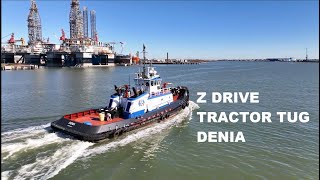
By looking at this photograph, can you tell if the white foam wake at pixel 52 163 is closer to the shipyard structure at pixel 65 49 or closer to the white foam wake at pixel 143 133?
the white foam wake at pixel 143 133

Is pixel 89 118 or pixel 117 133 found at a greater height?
pixel 89 118

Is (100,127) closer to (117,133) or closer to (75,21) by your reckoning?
(117,133)

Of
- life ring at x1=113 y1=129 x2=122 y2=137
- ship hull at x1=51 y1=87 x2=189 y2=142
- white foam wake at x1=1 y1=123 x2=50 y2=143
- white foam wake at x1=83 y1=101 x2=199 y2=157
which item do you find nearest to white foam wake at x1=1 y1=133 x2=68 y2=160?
ship hull at x1=51 y1=87 x2=189 y2=142

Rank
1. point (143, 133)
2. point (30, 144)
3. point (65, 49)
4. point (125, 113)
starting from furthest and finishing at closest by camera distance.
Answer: point (65, 49) → point (125, 113) → point (143, 133) → point (30, 144)

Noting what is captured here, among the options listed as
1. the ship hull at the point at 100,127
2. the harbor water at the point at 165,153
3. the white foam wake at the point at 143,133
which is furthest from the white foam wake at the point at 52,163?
the ship hull at the point at 100,127

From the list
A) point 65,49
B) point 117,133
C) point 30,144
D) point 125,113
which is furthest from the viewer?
point 65,49

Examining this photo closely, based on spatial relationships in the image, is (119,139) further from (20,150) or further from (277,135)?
(277,135)

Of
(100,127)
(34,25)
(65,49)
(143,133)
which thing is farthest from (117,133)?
(34,25)

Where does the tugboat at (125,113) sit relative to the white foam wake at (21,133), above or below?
above

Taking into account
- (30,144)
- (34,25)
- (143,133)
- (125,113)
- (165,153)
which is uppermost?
(34,25)
